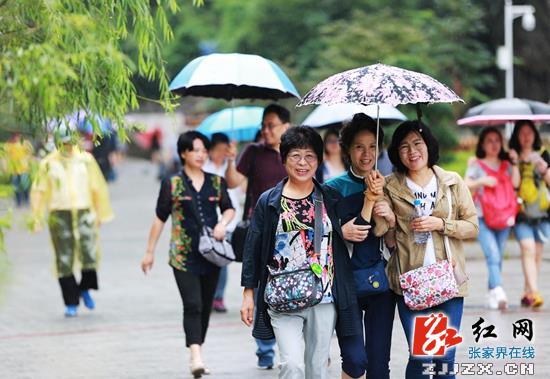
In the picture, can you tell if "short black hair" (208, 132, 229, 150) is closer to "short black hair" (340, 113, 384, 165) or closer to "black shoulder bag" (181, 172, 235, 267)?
"black shoulder bag" (181, 172, 235, 267)

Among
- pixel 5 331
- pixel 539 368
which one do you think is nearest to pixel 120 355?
pixel 5 331

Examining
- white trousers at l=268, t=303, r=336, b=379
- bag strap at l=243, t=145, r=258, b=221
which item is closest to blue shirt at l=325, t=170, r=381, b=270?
white trousers at l=268, t=303, r=336, b=379

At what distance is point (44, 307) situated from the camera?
13.1m

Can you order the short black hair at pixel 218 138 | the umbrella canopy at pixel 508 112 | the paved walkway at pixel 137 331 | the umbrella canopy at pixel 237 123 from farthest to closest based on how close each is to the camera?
1. the umbrella canopy at pixel 237 123
2. the short black hair at pixel 218 138
3. the umbrella canopy at pixel 508 112
4. the paved walkway at pixel 137 331

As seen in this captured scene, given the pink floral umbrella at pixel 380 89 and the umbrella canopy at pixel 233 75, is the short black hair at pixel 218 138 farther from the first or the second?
the pink floral umbrella at pixel 380 89

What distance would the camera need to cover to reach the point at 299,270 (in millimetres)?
6398

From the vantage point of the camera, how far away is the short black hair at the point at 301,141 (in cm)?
662

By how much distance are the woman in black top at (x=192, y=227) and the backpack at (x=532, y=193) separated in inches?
149

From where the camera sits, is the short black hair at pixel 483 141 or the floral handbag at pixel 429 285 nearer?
the floral handbag at pixel 429 285

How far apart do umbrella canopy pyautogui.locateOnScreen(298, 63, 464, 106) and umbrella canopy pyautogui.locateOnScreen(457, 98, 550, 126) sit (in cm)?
409

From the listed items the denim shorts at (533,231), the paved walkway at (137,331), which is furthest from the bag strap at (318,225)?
the denim shorts at (533,231)

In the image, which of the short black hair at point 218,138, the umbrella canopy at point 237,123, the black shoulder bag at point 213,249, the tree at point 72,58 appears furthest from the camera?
the umbrella canopy at point 237,123

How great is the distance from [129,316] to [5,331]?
1311 mm

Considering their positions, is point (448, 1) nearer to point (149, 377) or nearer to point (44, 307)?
point (44, 307)
